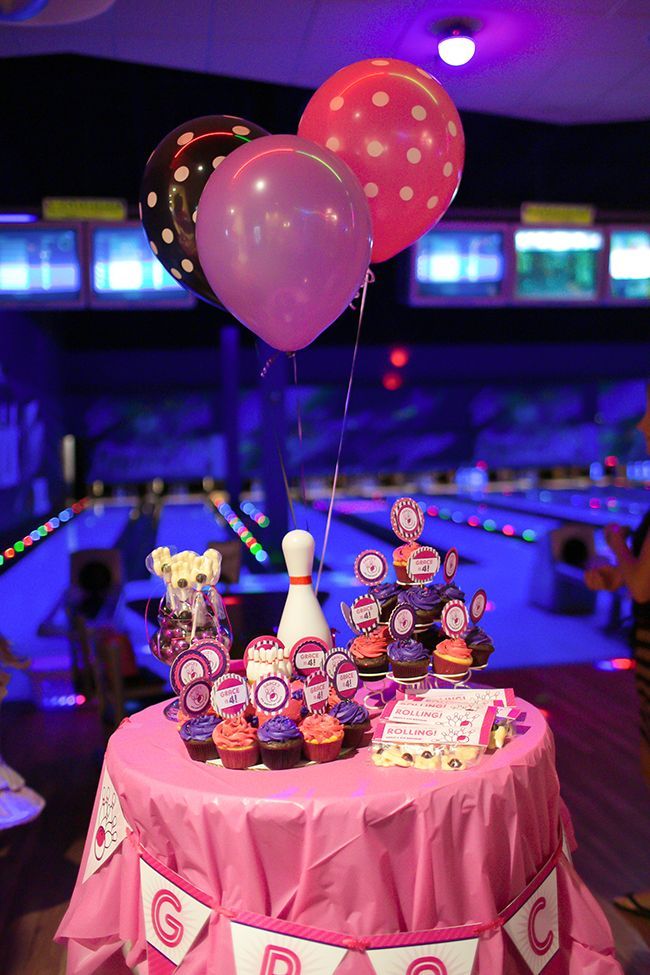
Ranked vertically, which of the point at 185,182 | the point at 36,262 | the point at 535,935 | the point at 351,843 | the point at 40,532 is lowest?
the point at 40,532

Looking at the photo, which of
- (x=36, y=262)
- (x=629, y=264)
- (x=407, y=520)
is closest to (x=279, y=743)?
(x=407, y=520)

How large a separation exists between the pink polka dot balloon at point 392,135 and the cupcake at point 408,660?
1056 mm

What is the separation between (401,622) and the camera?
1818 mm

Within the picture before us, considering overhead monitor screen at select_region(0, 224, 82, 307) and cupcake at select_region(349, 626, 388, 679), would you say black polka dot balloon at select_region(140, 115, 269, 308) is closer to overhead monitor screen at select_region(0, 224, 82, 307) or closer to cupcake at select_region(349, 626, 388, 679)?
cupcake at select_region(349, 626, 388, 679)

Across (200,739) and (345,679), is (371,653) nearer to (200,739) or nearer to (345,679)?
(345,679)

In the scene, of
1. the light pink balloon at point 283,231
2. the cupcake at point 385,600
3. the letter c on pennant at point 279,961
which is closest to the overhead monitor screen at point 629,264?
the light pink balloon at point 283,231

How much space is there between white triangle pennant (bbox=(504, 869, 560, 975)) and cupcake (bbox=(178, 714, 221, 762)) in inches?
22.3

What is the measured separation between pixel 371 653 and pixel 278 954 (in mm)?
604

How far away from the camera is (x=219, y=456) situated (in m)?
15.1

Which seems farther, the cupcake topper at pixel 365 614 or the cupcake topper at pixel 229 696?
the cupcake topper at pixel 365 614

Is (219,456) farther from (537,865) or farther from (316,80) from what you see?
(537,865)

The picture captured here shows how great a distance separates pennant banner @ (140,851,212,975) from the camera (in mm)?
1523

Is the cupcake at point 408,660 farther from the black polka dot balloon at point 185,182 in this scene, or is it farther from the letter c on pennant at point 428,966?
the black polka dot balloon at point 185,182

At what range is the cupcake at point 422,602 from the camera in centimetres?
187
